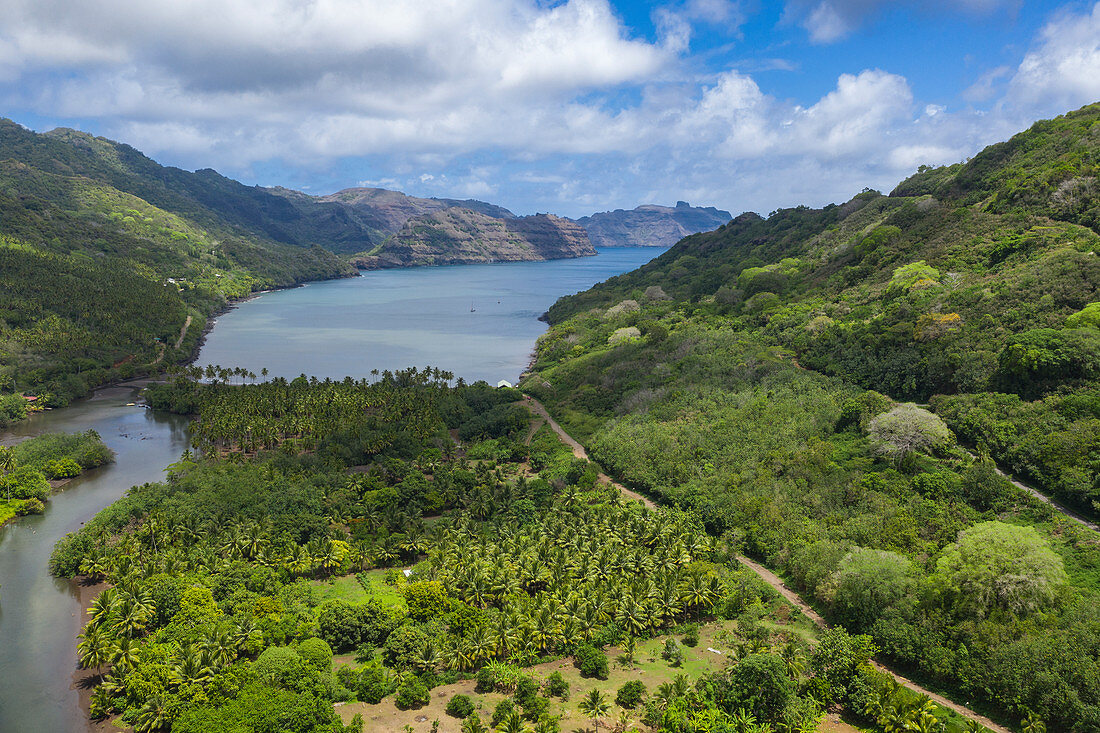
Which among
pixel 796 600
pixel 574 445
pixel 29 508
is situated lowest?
pixel 29 508

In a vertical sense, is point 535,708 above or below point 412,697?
above

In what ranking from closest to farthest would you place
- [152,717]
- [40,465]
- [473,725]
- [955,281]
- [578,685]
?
[473,725], [152,717], [578,685], [40,465], [955,281]

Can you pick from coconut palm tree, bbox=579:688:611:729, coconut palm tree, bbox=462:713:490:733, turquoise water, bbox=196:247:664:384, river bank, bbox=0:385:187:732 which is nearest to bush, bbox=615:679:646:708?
coconut palm tree, bbox=579:688:611:729

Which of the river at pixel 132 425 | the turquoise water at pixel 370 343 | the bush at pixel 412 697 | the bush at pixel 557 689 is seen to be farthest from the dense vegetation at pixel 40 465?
the bush at pixel 557 689

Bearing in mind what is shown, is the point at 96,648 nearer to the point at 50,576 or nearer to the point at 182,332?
the point at 50,576

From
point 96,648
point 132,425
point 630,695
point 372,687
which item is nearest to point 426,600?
point 372,687

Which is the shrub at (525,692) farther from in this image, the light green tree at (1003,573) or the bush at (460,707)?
the light green tree at (1003,573)

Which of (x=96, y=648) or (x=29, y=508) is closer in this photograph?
(x=96, y=648)
